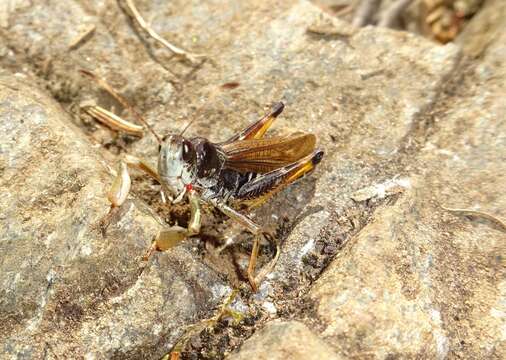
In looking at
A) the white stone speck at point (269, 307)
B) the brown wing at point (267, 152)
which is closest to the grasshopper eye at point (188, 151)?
the brown wing at point (267, 152)

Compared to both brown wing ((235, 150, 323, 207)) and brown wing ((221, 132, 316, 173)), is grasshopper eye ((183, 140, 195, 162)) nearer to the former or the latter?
brown wing ((221, 132, 316, 173))

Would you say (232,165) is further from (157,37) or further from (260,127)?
(157,37)

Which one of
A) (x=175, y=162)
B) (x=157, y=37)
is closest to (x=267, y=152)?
(x=175, y=162)

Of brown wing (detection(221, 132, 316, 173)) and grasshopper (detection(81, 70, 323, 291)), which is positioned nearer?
grasshopper (detection(81, 70, 323, 291))

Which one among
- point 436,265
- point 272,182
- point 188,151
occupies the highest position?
point 188,151

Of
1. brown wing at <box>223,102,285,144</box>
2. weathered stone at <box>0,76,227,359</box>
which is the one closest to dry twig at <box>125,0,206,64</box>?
brown wing at <box>223,102,285,144</box>

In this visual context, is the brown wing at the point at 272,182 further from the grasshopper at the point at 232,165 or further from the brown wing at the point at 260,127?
the brown wing at the point at 260,127
